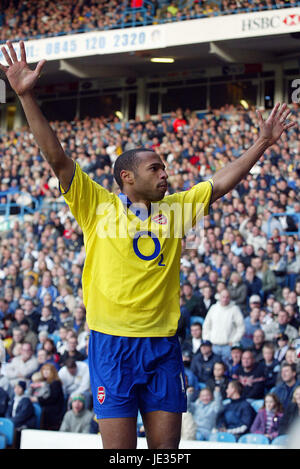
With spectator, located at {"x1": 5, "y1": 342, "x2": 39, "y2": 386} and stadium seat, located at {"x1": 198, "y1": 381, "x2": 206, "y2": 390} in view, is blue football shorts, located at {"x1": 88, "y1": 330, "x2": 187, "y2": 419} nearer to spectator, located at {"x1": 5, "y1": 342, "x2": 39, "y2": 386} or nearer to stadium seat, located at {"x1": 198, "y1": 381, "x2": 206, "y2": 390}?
stadium seat, located at {"x1": 198, "y1": 381, "x2": 206, "y2": 390}

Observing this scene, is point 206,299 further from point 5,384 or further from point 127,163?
point 127,163

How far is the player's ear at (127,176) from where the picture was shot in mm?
3967

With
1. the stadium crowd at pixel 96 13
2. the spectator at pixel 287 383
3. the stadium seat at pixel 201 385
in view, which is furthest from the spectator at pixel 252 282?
the stadium crowd at pixel 96 13

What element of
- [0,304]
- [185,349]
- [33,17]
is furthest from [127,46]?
[185,349]

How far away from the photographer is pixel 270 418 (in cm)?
851

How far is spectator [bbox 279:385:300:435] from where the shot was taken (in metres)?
8.34

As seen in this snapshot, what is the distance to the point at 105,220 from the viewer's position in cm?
392

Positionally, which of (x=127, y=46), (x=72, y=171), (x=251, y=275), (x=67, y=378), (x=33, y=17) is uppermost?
(x=33, y=17)

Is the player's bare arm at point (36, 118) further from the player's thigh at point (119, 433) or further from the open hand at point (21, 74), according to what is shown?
the player's thigh at point (119, 433)

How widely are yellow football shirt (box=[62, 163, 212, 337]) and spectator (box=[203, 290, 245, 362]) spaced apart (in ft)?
19.8

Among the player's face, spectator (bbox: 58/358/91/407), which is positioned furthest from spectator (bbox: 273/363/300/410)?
the player's face

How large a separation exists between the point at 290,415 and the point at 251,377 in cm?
89

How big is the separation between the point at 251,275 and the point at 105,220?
697cm

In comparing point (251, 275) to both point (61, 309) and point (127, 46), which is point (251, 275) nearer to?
point (61, 309)
